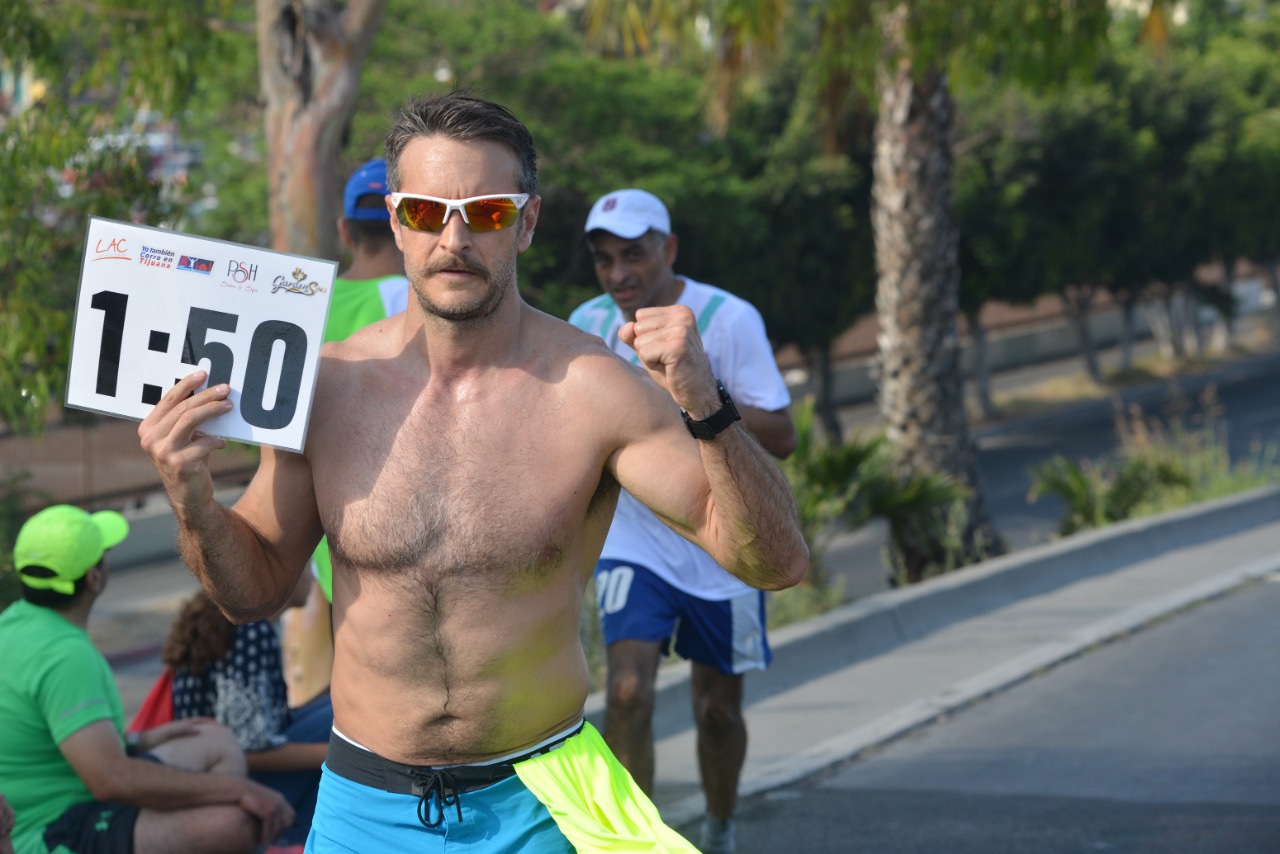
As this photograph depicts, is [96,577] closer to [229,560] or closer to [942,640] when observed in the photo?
[229,560]

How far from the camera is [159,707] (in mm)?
5648

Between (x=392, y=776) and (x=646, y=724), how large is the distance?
257 cm

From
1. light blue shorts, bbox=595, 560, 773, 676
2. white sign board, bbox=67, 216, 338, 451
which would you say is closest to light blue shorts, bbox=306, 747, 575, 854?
white sign board, bbox=67, 216, 338, 451

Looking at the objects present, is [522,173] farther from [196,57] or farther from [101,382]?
[196,57]

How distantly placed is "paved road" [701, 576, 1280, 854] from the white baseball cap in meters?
2.27

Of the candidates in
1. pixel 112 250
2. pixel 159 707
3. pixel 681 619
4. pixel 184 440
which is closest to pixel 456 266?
pixel 184 440

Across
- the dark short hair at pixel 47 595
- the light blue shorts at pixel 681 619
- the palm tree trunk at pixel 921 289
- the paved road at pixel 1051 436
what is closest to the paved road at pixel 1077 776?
the light blue shorts at pixel 681 619

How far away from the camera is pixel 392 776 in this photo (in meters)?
3.11

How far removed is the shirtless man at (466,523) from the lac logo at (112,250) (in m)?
0.33

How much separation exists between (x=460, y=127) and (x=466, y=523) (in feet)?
2.30

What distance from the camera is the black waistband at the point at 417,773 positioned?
3.08m

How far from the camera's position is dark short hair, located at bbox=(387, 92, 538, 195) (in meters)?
3.10

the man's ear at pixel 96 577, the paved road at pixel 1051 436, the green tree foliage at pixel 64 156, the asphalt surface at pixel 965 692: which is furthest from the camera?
the paved road at pixel 1051 436

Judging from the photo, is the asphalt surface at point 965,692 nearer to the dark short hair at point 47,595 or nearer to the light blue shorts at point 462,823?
the dark short hair at point 47,595
